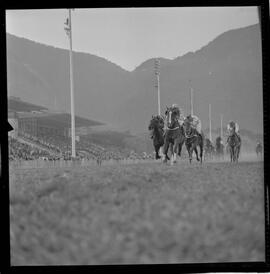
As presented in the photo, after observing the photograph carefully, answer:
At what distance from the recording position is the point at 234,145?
3240 mm

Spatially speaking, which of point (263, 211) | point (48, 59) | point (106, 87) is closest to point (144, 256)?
point (263, 211)

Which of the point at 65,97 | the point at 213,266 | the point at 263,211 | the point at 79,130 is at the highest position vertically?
the point at 65,97

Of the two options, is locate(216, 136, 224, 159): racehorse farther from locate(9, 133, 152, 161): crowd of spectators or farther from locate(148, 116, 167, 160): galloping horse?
locate(9, 133, 152, 161): crowd of spectators

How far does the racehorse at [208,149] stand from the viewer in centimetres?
326

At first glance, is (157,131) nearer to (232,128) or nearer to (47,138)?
(232,128)

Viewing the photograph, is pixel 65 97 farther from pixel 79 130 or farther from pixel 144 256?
pixel 144 256

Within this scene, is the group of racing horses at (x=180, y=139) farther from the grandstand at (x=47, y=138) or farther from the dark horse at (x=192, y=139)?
the grandstand at (x=47, y=138)

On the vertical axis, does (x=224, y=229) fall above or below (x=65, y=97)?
below

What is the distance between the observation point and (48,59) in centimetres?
322

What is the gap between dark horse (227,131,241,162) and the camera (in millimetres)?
3225

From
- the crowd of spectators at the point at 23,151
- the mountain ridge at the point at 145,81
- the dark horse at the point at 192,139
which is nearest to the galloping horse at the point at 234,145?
the mountain ridge at the point at 145,81

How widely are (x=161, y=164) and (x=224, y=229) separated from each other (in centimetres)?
68

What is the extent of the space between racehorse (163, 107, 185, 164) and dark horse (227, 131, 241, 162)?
14.4 inches

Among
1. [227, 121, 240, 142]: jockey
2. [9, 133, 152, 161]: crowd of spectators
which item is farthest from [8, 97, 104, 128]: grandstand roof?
[227, 121, 240, 142]: jockey
